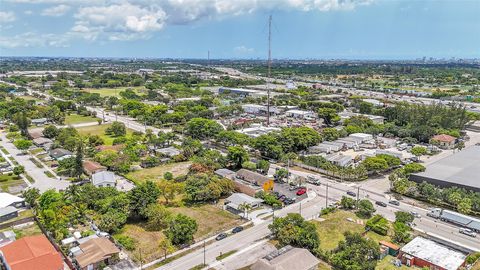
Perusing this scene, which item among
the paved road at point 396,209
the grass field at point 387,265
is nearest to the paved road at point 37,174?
the paved road at point 396,209

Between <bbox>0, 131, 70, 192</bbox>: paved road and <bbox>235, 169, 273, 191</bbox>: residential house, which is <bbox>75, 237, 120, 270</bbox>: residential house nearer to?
<bbox>0, 131, 70, 192</bbox>: paved road

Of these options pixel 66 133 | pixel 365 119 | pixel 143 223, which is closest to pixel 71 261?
pixel 143 223

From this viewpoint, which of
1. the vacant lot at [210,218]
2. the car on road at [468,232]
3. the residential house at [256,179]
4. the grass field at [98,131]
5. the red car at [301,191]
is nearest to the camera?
the car on road at [468,232]

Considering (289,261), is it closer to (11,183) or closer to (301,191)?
(301,191)

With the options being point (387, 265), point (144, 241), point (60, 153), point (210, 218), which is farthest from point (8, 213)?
point (387, 265)

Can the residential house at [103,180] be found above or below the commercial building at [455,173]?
below

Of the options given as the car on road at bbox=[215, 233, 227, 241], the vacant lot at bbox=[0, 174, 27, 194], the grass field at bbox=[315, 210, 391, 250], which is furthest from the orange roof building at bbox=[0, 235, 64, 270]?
the grass field at bbox=[315, 210, 391, 250]

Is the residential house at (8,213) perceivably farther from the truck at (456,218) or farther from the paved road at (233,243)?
the truck at (456,218)
